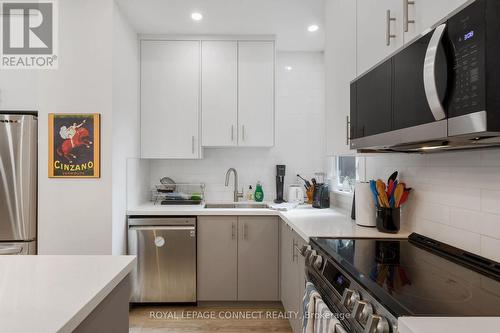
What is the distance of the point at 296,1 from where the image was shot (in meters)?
2.41

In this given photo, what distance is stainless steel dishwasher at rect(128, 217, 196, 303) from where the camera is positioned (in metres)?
2.64

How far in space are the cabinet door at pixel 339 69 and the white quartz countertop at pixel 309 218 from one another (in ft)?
1.59

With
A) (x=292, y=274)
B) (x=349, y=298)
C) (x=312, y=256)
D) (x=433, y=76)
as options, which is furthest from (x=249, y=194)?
(x=433, y=76)

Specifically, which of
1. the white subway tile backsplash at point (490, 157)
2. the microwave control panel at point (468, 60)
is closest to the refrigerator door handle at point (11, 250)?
the microwave control panel at point (468, 60)

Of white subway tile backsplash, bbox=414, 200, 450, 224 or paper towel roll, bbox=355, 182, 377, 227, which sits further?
paper towel roll, bbox=355, 182, 377, 227

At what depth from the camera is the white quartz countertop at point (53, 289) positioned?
0.69 metres

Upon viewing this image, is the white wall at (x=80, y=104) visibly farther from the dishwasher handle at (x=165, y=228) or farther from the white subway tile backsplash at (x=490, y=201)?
the white subway tile backsplash at (x=490, y=201)

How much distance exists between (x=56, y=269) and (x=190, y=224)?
5.29 ft

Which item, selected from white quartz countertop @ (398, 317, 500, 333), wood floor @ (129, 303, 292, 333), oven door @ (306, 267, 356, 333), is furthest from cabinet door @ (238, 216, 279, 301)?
white quartz countertop @ (398, 317, 500, 333)

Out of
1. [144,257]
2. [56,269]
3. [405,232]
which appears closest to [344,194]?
[405,232]

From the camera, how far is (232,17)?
→ 2648 mm

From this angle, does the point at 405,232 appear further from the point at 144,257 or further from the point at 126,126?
the point at 126,126

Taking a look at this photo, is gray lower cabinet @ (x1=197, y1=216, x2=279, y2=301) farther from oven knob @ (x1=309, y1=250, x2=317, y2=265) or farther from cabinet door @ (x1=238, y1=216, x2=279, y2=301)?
oven knob @ (x1=309, y1=250, x2=317, y2=265)

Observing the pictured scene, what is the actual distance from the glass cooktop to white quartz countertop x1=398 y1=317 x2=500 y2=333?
0.29 feet
